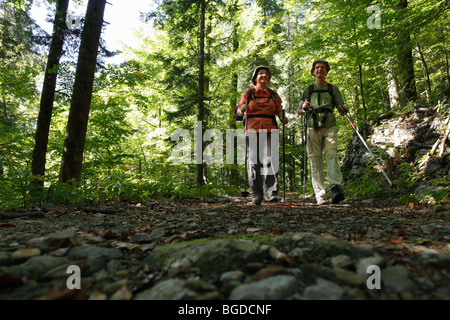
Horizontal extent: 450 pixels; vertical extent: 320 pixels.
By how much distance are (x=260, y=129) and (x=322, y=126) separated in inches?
51.3

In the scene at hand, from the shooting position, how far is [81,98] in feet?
18.3

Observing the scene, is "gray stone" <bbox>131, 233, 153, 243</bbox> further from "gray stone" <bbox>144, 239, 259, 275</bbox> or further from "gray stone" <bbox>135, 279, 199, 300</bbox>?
"gray stone" <bbox>135, 279, 199, 300</bbox>

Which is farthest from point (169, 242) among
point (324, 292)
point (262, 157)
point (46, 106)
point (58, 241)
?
point (46, 106)

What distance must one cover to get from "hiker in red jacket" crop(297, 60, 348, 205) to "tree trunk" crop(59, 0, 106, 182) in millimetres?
4799

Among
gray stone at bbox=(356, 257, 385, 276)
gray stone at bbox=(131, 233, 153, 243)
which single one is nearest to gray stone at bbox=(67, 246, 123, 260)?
gray stone at bbox=(131, 233, 153, 243)

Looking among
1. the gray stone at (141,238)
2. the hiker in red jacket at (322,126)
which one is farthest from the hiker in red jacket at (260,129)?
the gray stone at (141,238)

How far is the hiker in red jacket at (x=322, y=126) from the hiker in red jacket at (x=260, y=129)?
660 millimetres

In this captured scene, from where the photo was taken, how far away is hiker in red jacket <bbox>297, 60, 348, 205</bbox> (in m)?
4.88

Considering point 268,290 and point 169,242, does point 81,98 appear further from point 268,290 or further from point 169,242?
point 268,290

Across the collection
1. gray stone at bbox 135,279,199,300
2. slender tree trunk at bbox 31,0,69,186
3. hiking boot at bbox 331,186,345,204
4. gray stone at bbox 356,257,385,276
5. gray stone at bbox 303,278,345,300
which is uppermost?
slender tree trunk at bbox 31,0,69,186

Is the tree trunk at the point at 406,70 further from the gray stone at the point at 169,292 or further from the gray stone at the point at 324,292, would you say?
the gray stone at the point at 169,292

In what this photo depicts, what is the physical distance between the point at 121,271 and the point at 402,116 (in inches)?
329
